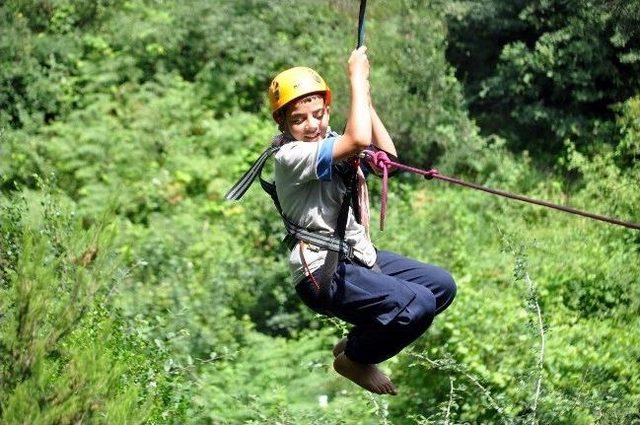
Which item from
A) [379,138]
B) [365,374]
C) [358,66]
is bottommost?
[365,374]

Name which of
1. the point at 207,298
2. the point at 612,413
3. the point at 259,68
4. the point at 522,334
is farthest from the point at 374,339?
the point at 259,68

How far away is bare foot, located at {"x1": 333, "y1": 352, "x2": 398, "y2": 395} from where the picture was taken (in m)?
4.36

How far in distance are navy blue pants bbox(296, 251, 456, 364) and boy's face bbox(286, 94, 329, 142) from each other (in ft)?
1.84

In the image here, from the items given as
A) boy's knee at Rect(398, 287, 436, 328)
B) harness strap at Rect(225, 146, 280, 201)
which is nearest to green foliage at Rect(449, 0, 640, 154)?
boy's knee at Rect(398, 287, 436, 328)

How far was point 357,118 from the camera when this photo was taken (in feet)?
12.1

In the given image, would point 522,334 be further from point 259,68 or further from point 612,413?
point 259,68

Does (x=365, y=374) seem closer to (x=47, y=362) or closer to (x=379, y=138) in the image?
(x=379, y=138)

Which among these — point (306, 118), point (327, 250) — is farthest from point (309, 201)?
point (306, 118)

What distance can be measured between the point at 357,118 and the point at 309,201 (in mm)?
509

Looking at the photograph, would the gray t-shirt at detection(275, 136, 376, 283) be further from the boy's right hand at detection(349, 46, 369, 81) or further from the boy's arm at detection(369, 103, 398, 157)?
the boy's arm at detection(369, 103, 398, 157)

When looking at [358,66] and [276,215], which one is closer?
[358,66]

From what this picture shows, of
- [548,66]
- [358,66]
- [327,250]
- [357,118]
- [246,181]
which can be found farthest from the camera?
[548,66]

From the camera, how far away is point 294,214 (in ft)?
13.4

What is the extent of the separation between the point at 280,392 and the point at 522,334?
5.67ft
